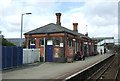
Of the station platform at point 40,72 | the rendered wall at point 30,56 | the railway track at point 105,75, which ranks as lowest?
the railway track at point 105,75

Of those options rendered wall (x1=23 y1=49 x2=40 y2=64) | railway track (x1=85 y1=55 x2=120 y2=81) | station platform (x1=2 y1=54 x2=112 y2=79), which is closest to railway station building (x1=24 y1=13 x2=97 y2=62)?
rendered wall (x1=23 y1=49 x2=40 y2=64)

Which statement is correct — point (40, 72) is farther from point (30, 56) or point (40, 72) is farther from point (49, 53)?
point (49, 53)

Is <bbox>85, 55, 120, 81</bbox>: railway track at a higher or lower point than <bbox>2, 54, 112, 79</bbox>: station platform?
lower

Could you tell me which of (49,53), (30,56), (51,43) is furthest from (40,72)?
(51,43)

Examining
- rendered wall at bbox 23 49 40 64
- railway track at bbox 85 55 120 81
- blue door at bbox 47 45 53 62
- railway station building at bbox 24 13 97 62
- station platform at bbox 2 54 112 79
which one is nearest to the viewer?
station platform at bbox 2 54 112 79

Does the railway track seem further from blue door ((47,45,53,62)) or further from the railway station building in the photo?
blue door ((47,45,53,62))

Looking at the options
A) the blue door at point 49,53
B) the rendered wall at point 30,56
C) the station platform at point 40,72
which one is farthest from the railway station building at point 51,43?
the station platform at point 40,72

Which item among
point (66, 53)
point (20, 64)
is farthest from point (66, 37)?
point (20, 64)

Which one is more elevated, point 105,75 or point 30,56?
point 30,56

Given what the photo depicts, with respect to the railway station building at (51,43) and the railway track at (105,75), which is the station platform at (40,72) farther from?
the railway station building at (51,43)

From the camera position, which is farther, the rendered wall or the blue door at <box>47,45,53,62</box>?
the blue door at <box>47,45,53,62</box>

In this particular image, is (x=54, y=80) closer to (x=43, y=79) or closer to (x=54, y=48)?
(x=43, y=79)

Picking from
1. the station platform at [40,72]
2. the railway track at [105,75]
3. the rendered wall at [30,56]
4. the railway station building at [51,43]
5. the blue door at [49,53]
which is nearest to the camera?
the station platform at [40,72]

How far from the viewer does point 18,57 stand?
15.2 meters
